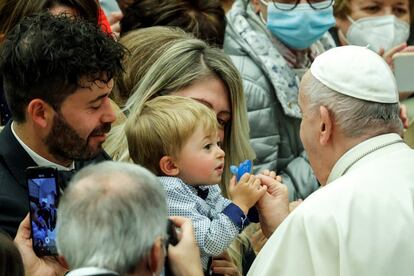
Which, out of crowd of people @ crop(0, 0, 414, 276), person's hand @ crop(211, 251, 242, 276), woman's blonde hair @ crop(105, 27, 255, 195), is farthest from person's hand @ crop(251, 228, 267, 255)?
person's hand @ crop(211, 251, 242, 276)

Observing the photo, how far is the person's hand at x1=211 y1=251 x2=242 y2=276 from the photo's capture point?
16.7 ft

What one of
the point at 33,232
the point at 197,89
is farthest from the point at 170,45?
the point at 33,232

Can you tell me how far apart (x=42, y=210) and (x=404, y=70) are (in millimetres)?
3274

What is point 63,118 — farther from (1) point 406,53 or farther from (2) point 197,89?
(1) point 406,53

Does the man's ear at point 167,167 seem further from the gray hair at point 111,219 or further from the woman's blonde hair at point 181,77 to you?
the gray hair at point 111,219

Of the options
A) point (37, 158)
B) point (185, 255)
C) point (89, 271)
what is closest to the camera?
point (89, 271)

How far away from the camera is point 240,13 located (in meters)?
7.21

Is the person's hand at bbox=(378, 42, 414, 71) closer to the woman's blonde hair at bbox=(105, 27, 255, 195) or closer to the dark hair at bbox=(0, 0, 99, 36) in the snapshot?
the woman's blonde hair at bbox=(105, 27, 255, 195)

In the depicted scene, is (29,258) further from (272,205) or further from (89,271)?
(272,205)

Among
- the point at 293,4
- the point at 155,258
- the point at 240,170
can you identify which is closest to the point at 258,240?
the point at 240,170

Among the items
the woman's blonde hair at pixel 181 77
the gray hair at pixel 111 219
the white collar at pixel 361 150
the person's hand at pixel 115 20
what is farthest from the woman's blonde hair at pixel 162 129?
the person's hand at pixel 115 20

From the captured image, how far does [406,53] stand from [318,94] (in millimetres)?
2436

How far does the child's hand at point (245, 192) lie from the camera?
510 centimetres

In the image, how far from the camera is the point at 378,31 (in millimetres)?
8188
